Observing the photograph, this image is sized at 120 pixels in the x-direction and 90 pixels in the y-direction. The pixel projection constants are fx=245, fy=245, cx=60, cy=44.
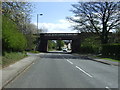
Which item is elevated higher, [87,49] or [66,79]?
[66,79]

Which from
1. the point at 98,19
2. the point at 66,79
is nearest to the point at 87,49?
the point at 98,19

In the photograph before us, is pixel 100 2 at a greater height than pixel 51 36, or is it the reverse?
pixel 100 2

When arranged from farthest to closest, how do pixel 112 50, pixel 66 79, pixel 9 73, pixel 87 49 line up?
pixel 87 49, pixel 112 50, pixel 9 73, pixel 66 79

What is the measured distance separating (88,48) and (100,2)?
19.8 meters

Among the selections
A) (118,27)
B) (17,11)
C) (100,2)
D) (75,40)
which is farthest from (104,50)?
(75,40)

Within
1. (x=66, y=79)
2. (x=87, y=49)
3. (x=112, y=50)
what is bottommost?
(x=87, y=49)

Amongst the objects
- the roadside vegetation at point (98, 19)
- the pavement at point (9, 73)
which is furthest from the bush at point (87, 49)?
the pavement at point (9, 73)

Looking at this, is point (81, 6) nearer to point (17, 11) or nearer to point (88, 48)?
point (88, 48)

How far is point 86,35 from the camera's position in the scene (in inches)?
2158

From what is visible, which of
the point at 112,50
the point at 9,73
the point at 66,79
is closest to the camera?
the point at 66,79

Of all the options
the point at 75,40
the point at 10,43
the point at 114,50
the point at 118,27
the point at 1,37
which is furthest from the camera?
the point at 75,40

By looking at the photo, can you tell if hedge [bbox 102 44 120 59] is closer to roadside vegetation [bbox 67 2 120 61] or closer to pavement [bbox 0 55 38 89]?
roadside vegetation [bbox 67 2 120 61]

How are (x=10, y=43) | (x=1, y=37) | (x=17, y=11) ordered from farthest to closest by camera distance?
(x=10, y=43)
(x=1, y=37)
(x=17, y=11)

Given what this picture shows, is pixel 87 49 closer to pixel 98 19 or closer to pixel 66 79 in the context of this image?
pixel 98 19
